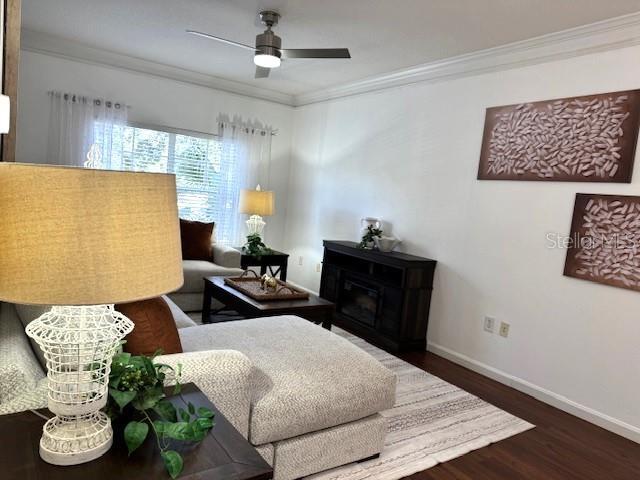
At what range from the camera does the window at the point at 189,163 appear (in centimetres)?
487

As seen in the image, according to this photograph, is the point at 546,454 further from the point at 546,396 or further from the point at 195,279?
the point at 195,279

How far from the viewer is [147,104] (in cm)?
500

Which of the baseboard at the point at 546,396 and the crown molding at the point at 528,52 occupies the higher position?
the crown molding at the point at 528,52

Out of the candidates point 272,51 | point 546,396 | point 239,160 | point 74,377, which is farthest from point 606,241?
point 239,160

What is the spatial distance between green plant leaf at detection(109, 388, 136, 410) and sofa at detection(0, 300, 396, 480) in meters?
0.29

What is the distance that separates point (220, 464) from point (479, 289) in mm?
2971

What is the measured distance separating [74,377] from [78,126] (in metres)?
4.31

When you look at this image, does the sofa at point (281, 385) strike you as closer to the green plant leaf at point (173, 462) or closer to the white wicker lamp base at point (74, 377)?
the white wicker lamp base at point (74, 377)

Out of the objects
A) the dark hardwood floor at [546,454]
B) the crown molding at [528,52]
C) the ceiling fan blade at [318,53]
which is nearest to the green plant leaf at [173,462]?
the dark hardwood floor at [546,454]

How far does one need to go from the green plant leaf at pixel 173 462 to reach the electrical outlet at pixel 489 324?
3.01 meters

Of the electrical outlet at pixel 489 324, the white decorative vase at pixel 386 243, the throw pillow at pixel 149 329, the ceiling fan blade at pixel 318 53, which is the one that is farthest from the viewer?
the white decorative vase at pixel 386 243

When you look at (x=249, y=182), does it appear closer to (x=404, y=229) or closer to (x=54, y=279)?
(x=404, y=229)

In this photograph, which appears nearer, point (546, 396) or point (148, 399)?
point (148, 399)

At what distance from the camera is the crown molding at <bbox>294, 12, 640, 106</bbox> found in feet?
9.16
